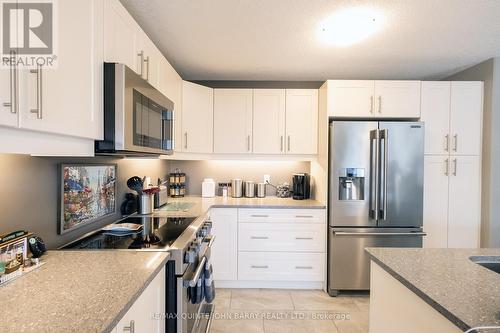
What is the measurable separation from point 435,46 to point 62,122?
285 centimetres

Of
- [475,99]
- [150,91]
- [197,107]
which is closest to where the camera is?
[150,91]

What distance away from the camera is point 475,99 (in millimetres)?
2758

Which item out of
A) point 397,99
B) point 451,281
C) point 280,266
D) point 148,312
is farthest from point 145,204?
point 397,99

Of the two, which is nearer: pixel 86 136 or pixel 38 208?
pixel 86 136

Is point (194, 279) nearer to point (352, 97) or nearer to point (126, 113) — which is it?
point (126, 113)

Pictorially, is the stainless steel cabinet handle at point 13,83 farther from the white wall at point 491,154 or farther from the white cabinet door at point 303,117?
the white wall at point 491,154

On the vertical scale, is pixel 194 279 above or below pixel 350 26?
below

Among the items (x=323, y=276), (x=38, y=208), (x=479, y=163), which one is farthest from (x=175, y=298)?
(x=479, y=163)

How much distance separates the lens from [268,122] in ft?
10.3

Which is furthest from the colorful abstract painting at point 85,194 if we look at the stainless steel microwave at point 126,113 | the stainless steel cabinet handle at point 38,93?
the stainless steel cabinet handle at point 38,93

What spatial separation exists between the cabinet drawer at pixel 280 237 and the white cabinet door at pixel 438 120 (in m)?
1.49

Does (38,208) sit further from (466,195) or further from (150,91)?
(466,195)

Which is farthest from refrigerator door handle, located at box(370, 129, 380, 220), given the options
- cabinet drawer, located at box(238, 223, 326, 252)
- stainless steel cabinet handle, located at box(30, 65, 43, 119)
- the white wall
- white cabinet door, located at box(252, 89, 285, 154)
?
stainless steel cabinet handle, located at box(30, 65, 43, 119)

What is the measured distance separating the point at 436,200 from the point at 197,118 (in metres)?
2.70
